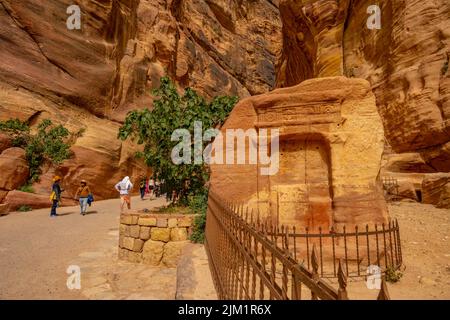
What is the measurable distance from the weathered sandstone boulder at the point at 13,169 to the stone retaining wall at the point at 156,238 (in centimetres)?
946

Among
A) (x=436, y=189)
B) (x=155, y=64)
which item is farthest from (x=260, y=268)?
(x=155, y=64)

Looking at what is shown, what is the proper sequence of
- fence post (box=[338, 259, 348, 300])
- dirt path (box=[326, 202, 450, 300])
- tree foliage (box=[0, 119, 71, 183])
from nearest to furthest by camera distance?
fence post (box=[338, 259, 348, 300]), dirt path (box=[326, 202, 450, 300]), tree foliage (box=[0, 119, 71, 183])

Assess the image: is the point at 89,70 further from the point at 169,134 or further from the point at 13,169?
the point at 169,134

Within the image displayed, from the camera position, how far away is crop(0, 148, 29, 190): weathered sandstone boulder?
507 inches

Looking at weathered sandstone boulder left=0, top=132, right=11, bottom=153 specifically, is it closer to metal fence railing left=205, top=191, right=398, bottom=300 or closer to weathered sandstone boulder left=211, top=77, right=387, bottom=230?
weathered sandstone boulder left=211, top=77, right=387, bottom=230

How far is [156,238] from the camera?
263 inches

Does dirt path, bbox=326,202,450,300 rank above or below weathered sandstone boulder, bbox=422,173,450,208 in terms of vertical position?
below

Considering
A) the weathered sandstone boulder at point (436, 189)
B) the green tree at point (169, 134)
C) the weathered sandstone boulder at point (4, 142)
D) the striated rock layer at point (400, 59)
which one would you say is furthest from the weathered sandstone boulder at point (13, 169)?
the striated rock layer at point (400, 59)

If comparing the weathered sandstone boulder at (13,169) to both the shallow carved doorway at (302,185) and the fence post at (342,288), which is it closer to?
the shallow carved doorway at (302,185)

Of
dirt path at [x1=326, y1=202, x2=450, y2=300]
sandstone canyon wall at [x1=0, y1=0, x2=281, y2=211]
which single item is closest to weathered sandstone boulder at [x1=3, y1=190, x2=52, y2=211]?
sandstone canyon wall at [x1=0, y1=0, x2=281, y2=211]

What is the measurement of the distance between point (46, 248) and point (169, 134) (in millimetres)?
4295

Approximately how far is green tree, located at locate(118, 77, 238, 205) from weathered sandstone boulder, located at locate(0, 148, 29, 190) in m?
7.54

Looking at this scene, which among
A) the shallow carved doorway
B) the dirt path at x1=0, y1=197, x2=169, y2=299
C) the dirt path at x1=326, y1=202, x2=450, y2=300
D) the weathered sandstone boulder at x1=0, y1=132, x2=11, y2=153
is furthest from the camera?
the weathered sandstone boulder at x1=0, y1=132, x2=11, y2=153

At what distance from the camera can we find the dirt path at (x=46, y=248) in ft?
15.4
